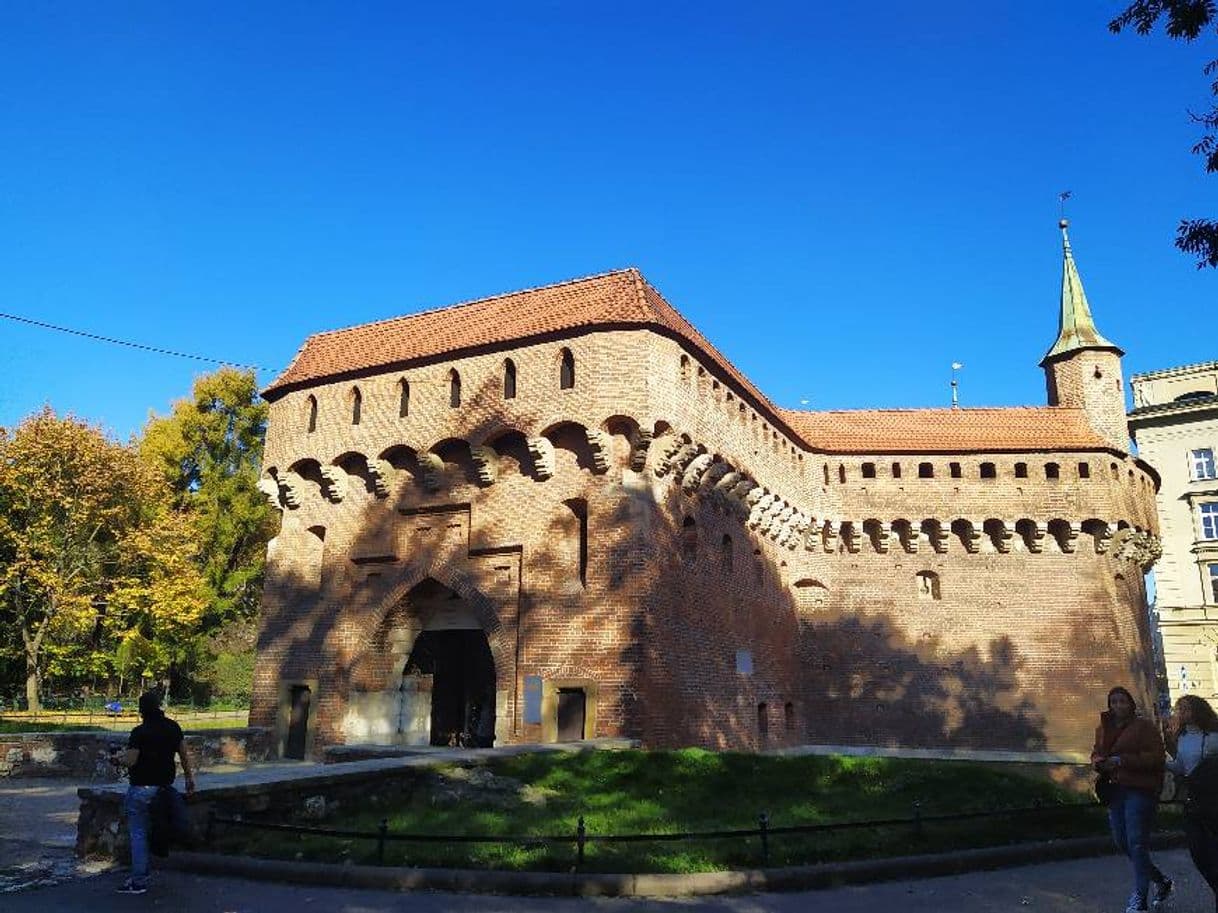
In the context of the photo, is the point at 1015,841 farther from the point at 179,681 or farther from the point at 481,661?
the point at 179,681

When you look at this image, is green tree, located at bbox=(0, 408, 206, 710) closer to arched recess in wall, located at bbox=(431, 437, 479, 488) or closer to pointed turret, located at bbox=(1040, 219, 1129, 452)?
arched recess in wall, located at bbox=(431, 437, 479, 488)

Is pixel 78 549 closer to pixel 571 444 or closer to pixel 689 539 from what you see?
pixel 571 444

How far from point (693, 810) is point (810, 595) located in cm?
1636

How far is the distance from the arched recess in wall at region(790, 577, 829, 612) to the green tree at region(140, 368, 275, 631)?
24594 mm

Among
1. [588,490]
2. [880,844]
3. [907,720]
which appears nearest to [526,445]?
[588,490]

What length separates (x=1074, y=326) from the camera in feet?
104

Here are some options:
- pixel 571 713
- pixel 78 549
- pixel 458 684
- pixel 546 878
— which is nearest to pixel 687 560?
pixel 571 713

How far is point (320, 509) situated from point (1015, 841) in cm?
1698

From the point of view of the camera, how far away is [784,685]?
25.5m

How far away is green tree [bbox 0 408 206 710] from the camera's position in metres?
32.7

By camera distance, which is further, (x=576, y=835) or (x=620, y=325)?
(x=620, y=325)

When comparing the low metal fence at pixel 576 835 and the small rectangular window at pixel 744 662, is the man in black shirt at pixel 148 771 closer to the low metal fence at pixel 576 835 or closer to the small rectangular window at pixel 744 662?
the low metal fence at pixel 576 835

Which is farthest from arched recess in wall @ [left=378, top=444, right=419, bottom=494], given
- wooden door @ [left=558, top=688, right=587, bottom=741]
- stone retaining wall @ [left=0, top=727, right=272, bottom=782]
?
stone retaining wall @ [left=0, top=727, right=272, bottom=782]

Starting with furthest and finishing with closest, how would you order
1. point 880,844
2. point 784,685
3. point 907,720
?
point 907,720, point 784,685, point 880,844
